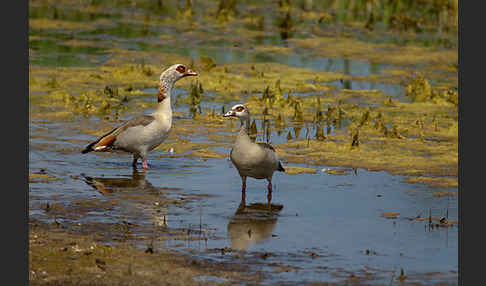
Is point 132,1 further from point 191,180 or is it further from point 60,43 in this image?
point 191,180

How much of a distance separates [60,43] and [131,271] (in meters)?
17.3

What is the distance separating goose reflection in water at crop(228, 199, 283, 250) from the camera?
944 cm

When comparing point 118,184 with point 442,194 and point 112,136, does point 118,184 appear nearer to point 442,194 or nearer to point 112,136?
point 112,136

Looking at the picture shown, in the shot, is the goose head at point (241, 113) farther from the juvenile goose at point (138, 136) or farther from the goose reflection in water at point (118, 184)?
the juvenile goose at point (138, 136)

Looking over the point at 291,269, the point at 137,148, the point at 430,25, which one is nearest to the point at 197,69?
the point at 137,148

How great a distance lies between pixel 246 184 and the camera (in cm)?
1250

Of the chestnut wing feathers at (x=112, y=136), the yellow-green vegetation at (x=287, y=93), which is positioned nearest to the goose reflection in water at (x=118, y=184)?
the chestnut wing feathers at (x=112, y=136)

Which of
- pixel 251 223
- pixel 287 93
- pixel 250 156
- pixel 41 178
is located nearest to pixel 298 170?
pixel 250 156

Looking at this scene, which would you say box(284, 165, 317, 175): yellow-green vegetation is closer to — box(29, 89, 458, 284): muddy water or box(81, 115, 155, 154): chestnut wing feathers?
box(29, 89, 458, 284): muddy water

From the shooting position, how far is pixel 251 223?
33.7 feet

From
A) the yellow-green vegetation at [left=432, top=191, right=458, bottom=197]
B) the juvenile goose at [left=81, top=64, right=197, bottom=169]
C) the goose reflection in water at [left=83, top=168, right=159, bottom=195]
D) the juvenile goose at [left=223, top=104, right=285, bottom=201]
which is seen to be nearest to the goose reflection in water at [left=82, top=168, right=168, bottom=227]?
the goose reflection in water at [left=83, top=168, right=159, bottom=195]

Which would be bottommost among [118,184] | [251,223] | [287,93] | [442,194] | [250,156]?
[251,223]

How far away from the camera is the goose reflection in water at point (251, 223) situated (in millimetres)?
9438

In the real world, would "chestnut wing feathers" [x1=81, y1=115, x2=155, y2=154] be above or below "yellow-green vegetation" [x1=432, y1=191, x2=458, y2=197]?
above
